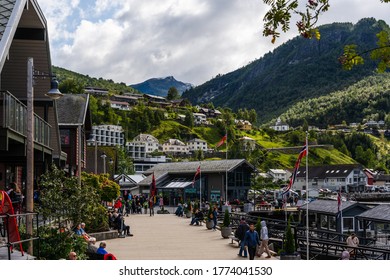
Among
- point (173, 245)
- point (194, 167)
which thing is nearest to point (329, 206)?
point (173, 245)

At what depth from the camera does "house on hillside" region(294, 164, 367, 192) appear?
156 metres

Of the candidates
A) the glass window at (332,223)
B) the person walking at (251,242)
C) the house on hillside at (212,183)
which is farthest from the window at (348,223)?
the house on hillside at (212,183)

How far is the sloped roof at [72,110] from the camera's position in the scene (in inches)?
1795

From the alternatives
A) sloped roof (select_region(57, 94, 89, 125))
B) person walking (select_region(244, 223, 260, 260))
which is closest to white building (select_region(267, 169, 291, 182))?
sloped roof (select_region(57, 94, 89, 125))

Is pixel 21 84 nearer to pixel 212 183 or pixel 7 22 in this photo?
pixel 7 22

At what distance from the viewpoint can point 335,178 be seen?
157 m

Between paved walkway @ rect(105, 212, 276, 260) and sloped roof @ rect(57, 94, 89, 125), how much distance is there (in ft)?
37.1

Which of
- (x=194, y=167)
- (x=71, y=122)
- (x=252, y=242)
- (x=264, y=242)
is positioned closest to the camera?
(x=252, y=242)

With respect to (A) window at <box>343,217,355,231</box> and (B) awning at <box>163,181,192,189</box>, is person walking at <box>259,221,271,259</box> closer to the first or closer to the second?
(A) window at <box>343,217,355,231</box>

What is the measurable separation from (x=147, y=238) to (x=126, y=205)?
82.6 feet

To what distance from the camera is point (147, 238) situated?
31.9 m

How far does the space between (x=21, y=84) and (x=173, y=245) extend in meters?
10.2

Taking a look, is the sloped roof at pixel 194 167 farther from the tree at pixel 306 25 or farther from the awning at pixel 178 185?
the tree at pixel 306 25
